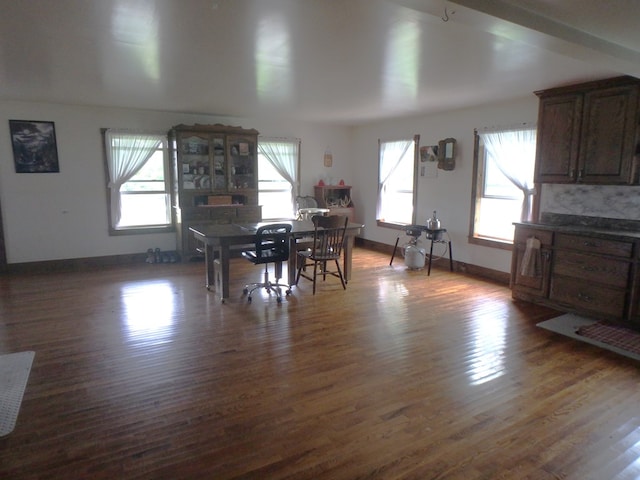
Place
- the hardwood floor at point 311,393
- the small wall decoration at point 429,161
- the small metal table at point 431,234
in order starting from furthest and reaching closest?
the small wall decoration at point 429,161
the small metal table at point 431,234
the hardwood floor at point 311,393

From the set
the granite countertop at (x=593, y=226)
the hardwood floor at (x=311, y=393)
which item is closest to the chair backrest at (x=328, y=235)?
the hardwood floor at (x=311, y=393)

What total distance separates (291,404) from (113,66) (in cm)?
332

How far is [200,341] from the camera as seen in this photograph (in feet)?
11.7

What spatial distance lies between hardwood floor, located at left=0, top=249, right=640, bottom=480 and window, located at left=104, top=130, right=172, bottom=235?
2.16 meters

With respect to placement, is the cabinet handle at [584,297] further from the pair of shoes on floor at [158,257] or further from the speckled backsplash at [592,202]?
the pair of shoes on floor at [158,257]

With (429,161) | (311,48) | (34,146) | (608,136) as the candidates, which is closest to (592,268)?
(608,136)

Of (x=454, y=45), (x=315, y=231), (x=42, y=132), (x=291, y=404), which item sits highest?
(x=454, y=45)

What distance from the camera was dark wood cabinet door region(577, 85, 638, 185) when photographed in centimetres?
388

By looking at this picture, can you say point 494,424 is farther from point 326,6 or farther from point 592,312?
Result: point 326,6

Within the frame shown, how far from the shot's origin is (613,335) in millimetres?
3740

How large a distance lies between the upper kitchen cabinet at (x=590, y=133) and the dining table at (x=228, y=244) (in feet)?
7.71

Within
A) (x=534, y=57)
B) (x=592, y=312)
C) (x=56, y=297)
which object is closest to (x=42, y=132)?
(x=56, y=297)

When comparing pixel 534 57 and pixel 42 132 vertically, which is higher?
pixel 534 57

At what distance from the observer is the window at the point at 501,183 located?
17.0 feet
